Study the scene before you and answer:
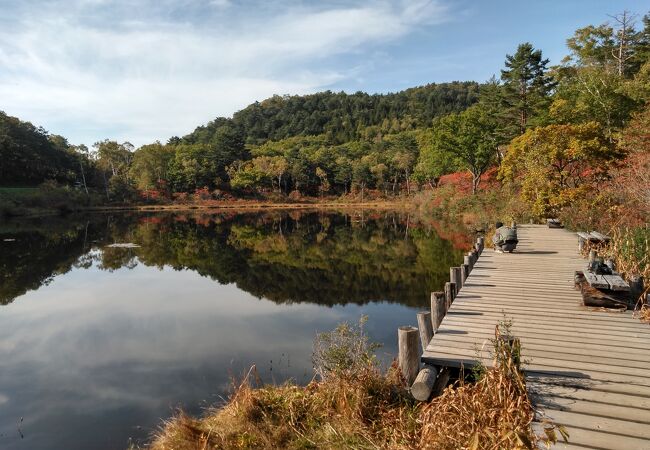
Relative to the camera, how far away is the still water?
25.0 ft

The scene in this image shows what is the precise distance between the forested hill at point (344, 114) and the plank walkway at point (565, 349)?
8752 centimetres

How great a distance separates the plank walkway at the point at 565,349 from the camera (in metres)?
3.98

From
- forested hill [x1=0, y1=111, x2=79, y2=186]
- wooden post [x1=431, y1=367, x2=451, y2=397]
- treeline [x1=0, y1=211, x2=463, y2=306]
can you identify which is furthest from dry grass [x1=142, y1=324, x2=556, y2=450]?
forested hill [x1=0, y1=111, x2=79, y2=186]

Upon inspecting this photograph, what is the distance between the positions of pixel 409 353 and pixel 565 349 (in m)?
2.02

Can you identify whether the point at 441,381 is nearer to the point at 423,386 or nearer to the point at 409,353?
the point at 409,353

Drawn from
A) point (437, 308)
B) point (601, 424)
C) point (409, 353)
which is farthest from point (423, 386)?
point (437, 308)

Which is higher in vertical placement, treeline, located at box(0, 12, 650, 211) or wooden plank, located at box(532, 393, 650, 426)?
treeline, located at box(0, 12, 650, 211)

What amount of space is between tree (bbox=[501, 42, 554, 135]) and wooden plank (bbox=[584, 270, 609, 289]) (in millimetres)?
30125

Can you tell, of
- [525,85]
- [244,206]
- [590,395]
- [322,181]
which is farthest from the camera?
[322,181]

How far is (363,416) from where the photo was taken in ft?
17.0

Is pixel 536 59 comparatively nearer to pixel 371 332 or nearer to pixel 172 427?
pixel 371 332

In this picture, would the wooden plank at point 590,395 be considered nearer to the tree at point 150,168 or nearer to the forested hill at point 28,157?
the tree at point 150,168

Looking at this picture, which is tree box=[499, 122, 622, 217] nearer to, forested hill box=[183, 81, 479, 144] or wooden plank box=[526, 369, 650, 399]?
wooden plank box=[526, 369, 650, 399]

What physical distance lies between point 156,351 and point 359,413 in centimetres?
666
